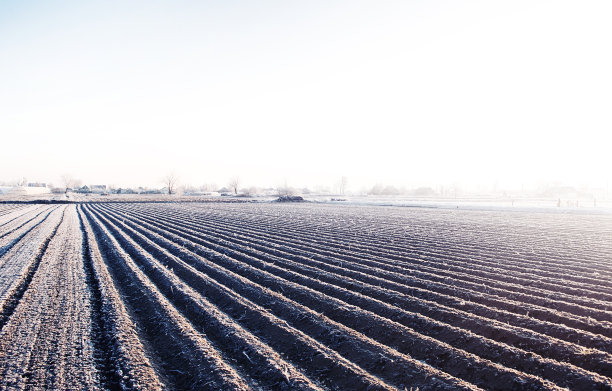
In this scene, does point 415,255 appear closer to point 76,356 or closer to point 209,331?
point 209,331

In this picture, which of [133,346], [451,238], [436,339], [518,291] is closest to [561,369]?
[436,339]

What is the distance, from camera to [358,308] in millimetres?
7039

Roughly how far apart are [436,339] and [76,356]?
521 centimetres

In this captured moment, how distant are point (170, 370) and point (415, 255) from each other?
9287 millimetres

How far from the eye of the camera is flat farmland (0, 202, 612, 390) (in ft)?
15.4

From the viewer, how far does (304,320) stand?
6.54 metres

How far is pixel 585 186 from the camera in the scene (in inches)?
3634

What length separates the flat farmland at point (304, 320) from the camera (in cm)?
468

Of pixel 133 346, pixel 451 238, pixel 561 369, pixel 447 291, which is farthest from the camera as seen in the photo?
Result: pixel 451 238

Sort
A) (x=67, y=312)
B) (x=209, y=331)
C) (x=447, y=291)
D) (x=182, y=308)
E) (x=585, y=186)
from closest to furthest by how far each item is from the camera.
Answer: (x=209, y=331)
(x=67, y=312)
(x=182, y=308)
(x=447, y=291)
(x=585, y=186)

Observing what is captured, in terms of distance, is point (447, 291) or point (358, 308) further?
point (447, 291)

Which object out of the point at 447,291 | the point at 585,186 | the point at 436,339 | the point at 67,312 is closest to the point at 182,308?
the point at 67,312

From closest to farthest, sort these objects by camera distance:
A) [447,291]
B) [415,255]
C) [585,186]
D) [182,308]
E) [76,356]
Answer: [76,356] < [182,308] < [447,291] < [415,255] < [585,186]

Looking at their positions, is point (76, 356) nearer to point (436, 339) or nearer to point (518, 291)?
point (436, 339)
